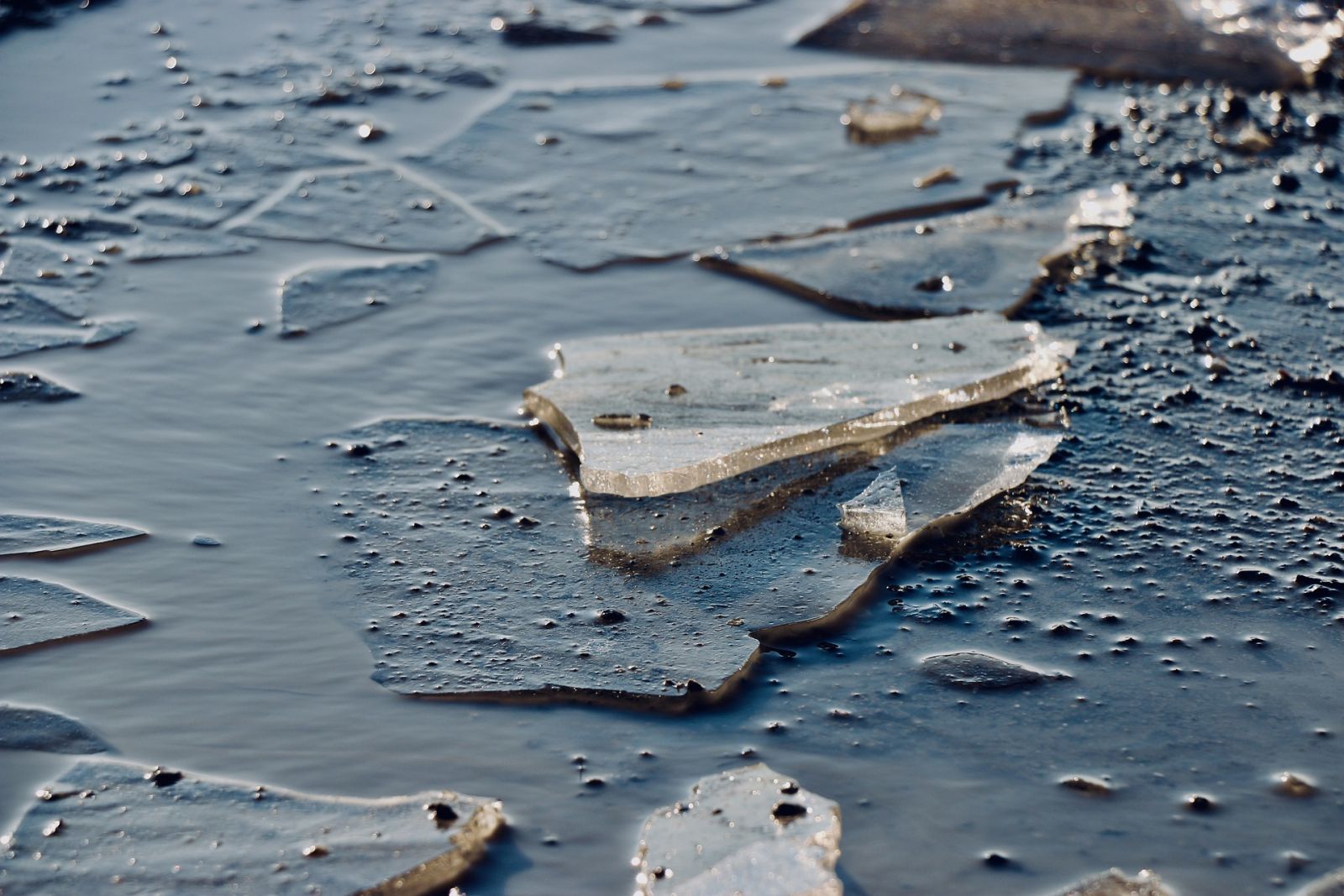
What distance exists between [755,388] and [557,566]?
2.37 ft

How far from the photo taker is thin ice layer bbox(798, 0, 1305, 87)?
17.7 ft

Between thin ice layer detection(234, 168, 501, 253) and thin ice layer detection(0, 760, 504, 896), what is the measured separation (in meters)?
2.16

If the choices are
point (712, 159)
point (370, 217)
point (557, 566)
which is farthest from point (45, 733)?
point (712, 159)

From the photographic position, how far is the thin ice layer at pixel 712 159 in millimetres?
4211

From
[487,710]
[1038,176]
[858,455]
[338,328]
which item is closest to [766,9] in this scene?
[1038,176]

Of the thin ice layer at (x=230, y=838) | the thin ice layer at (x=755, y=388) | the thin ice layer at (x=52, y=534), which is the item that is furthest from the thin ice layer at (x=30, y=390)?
the thin ice layer at (x=230, y=838)

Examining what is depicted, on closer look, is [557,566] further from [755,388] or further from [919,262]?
[919,262]

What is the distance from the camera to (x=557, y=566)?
2.75 metres

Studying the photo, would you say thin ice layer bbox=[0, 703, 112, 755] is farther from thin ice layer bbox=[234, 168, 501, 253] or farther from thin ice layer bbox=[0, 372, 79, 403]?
thin ice layer bbox=[234, 168, 501, 253]

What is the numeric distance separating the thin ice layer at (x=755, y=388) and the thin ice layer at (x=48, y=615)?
0.94 m

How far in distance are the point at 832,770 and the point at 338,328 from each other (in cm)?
196

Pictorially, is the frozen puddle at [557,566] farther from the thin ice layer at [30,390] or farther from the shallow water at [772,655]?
the thin ice layer at [30,390]

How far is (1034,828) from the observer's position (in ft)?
7.03

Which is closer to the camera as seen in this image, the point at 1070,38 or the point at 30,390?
the point at 30,390
